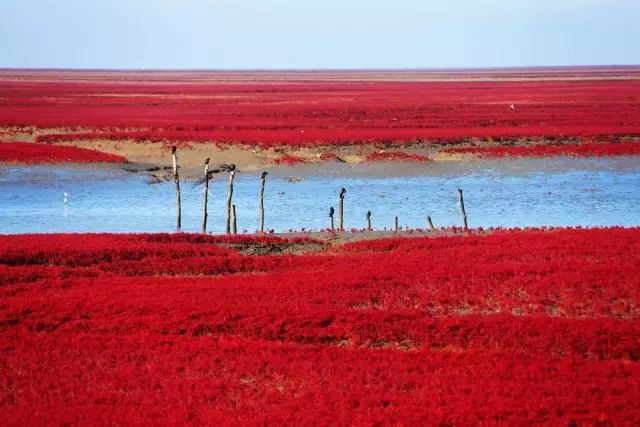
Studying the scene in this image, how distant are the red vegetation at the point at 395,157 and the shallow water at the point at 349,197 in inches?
93.4

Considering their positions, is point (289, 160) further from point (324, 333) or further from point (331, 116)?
point (324, 333)

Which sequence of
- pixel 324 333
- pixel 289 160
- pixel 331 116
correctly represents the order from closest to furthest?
pixel 324 333, pixel 289 160, pixel 331 116

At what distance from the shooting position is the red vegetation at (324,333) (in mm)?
13625

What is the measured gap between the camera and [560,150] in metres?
55.5

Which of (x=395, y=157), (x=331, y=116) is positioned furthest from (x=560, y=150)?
(x=331, y=116)

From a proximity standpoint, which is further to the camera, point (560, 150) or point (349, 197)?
point (560, 150)

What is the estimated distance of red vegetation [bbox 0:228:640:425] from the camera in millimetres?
13625

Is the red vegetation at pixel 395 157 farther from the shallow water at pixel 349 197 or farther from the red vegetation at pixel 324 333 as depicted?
the red vegetation at pixel 324 333

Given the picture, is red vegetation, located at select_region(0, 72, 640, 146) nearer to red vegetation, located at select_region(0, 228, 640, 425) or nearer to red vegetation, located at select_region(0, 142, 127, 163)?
red vegetation, located at select_region(0, 142, 127, 163)

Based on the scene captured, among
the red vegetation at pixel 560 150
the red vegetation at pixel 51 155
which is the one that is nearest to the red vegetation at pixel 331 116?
the red vegetation at pixel 560 150

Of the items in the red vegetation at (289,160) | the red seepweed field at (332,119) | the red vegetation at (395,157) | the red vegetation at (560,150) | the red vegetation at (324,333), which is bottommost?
the red vegetation at (324,333)

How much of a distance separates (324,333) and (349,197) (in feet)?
79.9

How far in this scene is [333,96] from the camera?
119 meters

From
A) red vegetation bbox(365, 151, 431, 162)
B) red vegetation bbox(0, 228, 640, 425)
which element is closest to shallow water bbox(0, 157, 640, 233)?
red vegetation bbox(365, 151, 431, 162)
